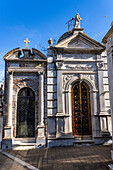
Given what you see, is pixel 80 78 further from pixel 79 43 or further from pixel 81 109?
pixel 79 43

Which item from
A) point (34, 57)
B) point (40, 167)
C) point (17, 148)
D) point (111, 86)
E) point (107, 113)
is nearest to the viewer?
point (111, 86)

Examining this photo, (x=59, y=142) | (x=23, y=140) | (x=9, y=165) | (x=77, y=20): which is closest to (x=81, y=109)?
(x=59, y=142)

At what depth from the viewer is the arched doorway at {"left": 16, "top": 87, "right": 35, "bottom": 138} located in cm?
1001

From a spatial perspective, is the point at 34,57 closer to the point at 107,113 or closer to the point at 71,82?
the point at 71,82

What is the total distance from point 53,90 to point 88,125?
10.4 ft

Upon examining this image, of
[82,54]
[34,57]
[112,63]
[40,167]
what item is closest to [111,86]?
[112,63]

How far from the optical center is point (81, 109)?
10438 millimetres

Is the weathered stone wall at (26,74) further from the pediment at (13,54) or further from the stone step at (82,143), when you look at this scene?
the stone step at (82,143)

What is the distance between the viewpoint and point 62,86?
10.3 metres

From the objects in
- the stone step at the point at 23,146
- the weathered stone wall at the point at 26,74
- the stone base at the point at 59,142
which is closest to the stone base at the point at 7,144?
the stone step at the point at 23,146

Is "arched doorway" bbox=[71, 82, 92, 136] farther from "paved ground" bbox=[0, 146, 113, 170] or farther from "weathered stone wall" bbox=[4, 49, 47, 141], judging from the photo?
"paved ground" bbox=[0, 146, 113, 170]

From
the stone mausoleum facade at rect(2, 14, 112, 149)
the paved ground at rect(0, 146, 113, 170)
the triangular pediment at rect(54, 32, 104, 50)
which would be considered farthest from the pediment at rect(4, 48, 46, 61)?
the paved ground at rect(0, 146, 113, 170)

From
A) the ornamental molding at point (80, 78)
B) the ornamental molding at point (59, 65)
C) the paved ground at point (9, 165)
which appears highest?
the ornamental molding at point (59, 65)

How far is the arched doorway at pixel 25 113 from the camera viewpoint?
10.0 meters
